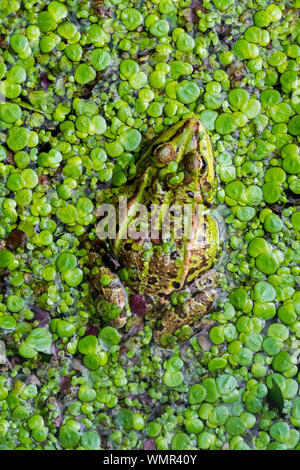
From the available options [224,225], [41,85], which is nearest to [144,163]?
[224,225]

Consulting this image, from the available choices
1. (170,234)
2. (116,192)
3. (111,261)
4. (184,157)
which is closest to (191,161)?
(184,157)

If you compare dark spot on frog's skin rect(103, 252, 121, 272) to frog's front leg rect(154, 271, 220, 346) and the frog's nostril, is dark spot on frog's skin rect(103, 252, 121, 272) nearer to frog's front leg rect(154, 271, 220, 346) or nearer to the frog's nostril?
frog's front leg rect(154, 271, 220, 346)

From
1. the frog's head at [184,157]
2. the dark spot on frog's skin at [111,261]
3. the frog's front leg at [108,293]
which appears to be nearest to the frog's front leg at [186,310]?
the frog's front leg at [108,293]

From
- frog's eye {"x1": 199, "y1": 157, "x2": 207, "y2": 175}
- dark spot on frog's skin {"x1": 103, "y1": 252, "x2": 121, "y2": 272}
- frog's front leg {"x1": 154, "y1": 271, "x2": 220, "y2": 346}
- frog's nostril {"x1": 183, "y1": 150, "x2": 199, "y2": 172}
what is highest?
frog's nostril {"x1": 183, "y1": 150, "x2": 199, "y2": 172}

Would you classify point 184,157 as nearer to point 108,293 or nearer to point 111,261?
Result: point 111,261

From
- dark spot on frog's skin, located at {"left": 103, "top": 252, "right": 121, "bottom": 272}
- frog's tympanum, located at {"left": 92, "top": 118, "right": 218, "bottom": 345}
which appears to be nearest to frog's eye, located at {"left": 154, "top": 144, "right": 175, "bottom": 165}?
frog's tympanum, located at {"left": 92, "top": 118, "right": 218, "bottom": 345}

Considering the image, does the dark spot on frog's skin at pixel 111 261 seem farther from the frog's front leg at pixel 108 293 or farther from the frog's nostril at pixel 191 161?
the frog's nostril at pixel 191 161

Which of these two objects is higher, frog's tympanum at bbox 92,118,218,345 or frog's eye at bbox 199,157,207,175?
frog's eye at bbox 199,157,207,175
